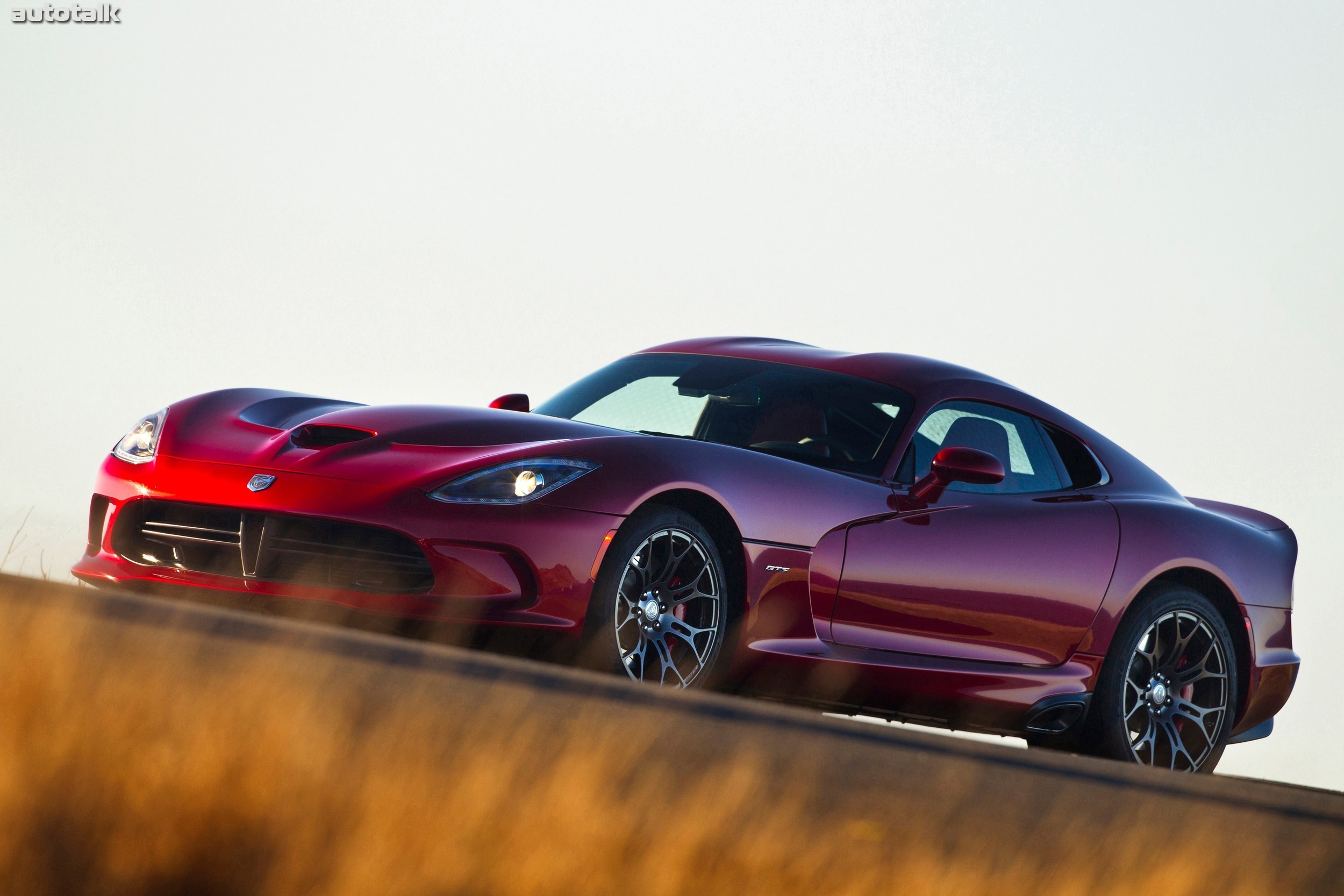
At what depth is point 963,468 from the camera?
17.4 ft

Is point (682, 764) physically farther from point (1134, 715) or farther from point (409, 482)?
point (1134, 715)

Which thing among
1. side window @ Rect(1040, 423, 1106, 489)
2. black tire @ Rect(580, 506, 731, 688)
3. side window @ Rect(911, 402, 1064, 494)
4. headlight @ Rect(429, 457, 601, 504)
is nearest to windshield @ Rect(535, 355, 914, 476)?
side window @ Rect(911, 402, 1064, 494)

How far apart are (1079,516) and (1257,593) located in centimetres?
100

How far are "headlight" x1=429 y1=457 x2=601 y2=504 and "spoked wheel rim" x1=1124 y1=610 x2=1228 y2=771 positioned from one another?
277 cm

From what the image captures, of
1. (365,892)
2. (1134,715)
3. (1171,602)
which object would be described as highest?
(365,892)

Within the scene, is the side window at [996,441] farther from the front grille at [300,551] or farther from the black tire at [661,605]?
the front grille at [300,551]

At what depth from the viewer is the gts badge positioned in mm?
4500

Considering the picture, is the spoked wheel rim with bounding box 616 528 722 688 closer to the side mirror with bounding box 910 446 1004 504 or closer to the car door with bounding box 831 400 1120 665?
the car door with bounding box 831 400 1120 665

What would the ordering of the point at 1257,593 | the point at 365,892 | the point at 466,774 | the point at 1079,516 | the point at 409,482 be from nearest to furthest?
the point at 365,892 → the point at 466,774 → the point at 409,482 → the point at 1079,516 → the point at 1257,593

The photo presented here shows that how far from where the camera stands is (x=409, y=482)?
4.38 metres

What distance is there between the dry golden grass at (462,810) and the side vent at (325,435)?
8.33 feet

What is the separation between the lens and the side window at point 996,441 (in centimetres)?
592

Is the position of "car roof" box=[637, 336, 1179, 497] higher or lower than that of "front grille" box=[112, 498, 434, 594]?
higher

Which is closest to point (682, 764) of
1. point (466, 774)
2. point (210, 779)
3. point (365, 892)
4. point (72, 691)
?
point (466, 774)
